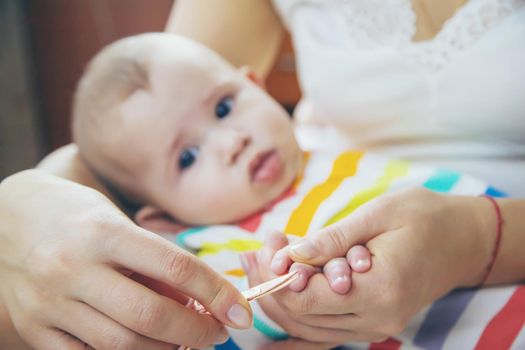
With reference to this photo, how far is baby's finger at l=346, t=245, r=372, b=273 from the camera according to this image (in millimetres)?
471

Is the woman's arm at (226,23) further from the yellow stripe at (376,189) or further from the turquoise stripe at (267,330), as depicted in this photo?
the turquoise stripe at (267,330)

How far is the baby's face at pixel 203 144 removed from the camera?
2.53 feet

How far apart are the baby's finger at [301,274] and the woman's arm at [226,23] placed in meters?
0.58

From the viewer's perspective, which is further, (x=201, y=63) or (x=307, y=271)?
(x=201, y=63)

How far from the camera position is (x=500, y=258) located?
1.88 ft

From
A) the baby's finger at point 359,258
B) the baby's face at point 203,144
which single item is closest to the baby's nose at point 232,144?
the baby's face at point 203,144

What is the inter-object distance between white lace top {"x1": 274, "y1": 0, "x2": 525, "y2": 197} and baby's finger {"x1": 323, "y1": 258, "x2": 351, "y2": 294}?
0.34 meters

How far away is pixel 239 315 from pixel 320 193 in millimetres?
309

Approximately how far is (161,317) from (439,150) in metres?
0.51

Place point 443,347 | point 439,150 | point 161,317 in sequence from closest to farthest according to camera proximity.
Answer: point 161,317
point 443,347
point 439,150

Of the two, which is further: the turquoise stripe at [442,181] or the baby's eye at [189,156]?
the baby's eye at [189,156]

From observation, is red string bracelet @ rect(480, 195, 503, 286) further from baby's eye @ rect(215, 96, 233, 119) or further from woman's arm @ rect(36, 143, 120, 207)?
woman's arm @ rect(36, 143, 120, 207)

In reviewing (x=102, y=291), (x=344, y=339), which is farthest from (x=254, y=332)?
(x=102, y=291)

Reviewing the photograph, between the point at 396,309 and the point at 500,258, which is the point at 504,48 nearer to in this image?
the point at 500,258
